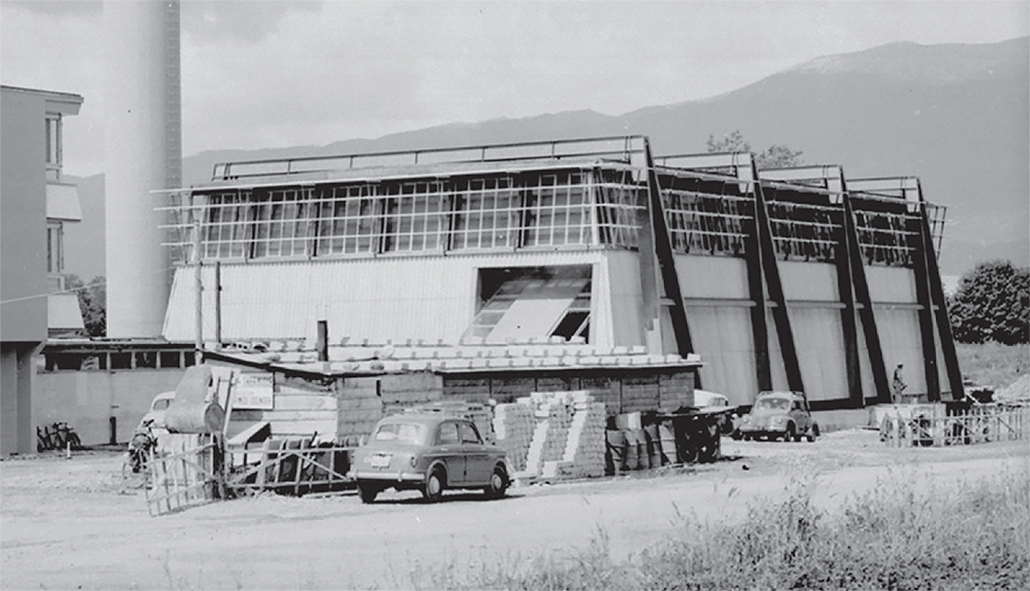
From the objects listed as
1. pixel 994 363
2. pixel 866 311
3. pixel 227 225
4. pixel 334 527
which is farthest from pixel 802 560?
pixel 994 363

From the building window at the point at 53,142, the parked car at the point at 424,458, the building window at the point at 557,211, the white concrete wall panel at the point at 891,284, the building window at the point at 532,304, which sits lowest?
the parked car at the point at 424,458

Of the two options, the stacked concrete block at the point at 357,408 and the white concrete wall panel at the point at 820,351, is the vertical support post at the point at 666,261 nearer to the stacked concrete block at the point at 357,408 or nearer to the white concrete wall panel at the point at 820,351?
the white concrete wall panel at the point at 820,351

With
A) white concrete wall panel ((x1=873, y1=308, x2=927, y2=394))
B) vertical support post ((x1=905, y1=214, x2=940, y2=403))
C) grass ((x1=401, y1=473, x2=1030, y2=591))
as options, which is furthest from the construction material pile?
vertical support post ((x1=905, y1=214, x2=940, y2=403))

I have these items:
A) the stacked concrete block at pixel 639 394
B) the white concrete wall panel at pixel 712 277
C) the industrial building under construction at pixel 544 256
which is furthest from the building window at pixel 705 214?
the stacked concrete block at pixel 639 394

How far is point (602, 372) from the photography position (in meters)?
47.2

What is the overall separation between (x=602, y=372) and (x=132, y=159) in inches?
1791

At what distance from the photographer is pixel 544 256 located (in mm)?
68188

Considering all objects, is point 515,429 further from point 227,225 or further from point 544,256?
point 227,225

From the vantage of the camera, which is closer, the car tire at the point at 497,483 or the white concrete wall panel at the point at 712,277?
the car tire at the point at 497,483

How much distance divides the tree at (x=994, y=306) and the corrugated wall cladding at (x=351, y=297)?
302 ft

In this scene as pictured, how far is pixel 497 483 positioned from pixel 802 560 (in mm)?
14673

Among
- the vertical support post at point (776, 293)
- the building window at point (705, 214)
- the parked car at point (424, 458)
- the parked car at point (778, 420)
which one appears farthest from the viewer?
the vertical support post at point (776, 293)

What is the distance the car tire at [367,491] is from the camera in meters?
32.4

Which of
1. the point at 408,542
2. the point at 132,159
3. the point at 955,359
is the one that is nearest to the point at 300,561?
the point at 408,542
